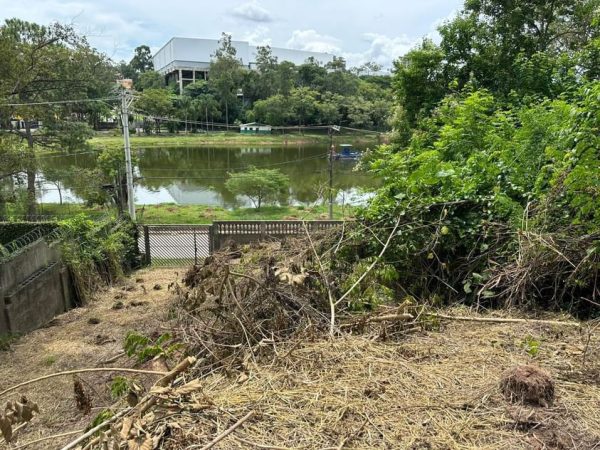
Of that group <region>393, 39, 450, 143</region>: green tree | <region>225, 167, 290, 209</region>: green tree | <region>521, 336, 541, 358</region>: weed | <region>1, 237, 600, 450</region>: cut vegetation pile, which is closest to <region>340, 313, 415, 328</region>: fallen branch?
<region>1, 237, 600, 450</region>: cut vegetation pile

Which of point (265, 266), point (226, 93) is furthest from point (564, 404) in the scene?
point (226, 93)

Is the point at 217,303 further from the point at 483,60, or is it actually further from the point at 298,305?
the point at 483,60

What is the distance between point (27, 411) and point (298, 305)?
191cm

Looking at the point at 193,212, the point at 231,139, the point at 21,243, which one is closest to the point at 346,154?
the point at 231,139

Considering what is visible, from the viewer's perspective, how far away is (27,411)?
2162 millimetres

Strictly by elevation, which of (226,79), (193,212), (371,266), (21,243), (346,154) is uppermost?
(226,79)

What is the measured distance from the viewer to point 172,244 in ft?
48.8

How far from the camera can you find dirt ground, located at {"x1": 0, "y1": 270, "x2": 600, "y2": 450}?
7.41ft

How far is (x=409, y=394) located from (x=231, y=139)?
5607cm

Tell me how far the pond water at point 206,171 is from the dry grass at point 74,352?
12.3 m

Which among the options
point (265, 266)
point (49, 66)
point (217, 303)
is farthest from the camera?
point (49, 66)

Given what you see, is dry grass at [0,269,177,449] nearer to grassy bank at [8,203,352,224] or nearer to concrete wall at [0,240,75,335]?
concrete wall at [0,240,75,335]

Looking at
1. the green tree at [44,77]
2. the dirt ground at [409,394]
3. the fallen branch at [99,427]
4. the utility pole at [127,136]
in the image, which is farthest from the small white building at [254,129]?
the fallen branch at [99,427]

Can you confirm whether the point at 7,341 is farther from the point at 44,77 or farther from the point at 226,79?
the point at 226,79
